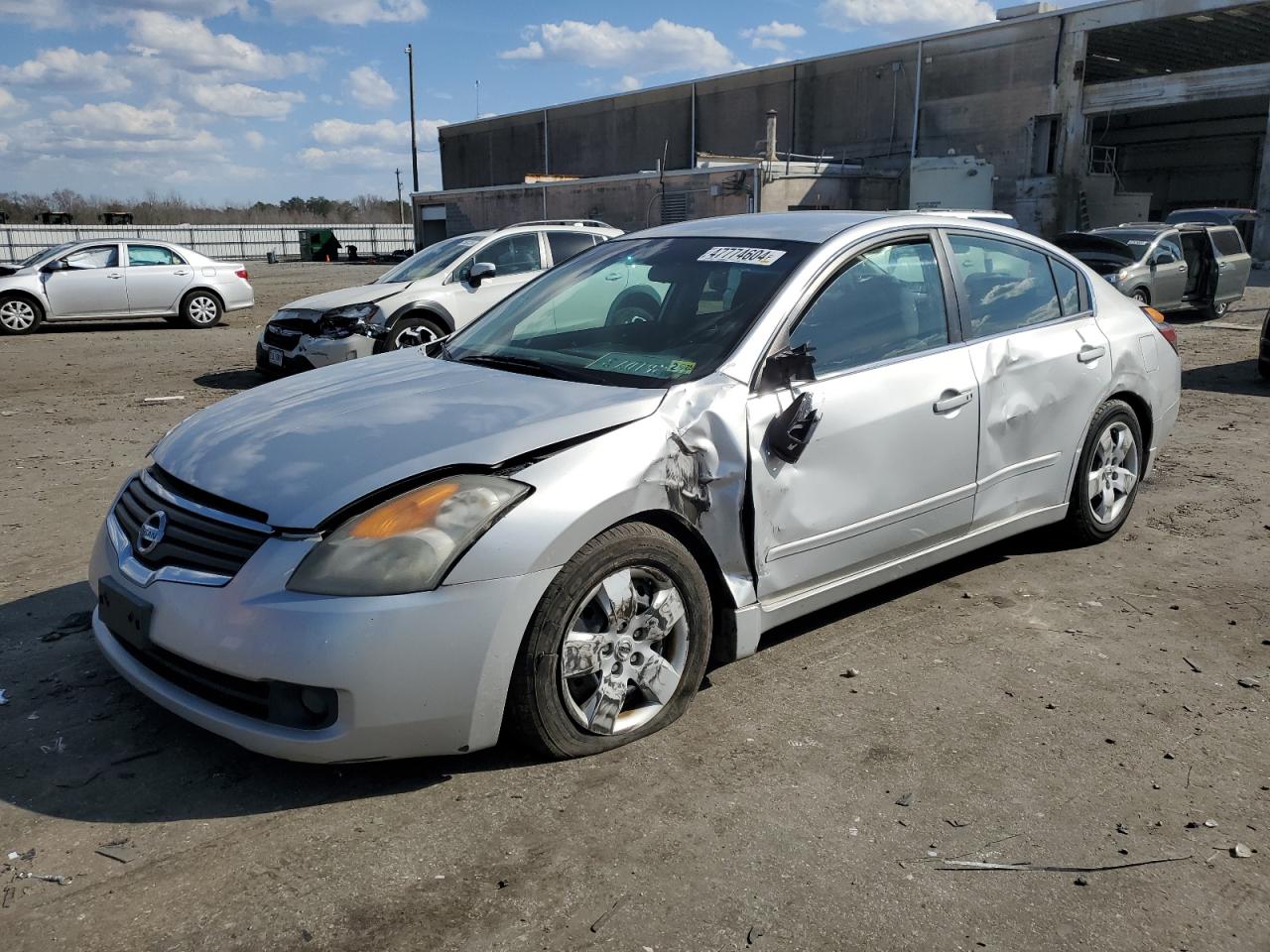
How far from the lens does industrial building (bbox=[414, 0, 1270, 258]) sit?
35.2 meters

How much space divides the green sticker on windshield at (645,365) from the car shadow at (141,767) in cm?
133

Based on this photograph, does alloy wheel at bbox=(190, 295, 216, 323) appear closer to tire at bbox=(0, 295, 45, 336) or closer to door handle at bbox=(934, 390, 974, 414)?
tire at bbox=(0, 295, 45, 336)

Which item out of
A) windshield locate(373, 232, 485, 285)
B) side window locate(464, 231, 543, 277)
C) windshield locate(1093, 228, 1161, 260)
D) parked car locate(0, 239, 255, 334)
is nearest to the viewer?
windshield locate(373, 232, 485, 285)

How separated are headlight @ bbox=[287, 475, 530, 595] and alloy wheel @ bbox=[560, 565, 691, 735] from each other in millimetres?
427

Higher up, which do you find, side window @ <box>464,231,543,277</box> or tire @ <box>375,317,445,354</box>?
side window @ <box>464,231,543,277</box>

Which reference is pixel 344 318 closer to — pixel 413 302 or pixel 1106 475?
pixel 413 302

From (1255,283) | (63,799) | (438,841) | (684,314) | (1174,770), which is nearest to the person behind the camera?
(438,841)

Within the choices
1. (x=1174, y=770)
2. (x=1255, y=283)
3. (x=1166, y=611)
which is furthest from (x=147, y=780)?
(x=1255, y=283)

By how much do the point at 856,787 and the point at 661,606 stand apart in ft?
2.60

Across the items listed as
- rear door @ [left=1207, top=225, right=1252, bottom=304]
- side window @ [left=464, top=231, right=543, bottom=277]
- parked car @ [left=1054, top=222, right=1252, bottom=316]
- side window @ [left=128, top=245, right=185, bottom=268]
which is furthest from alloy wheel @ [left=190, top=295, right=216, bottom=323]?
rear door @ [left=1207, top=225, right=1252, bottom=304]

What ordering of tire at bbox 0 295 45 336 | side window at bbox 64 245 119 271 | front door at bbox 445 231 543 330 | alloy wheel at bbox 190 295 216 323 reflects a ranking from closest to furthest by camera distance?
front door at bbox 445 231 543 330
tire at bbox 0 295 45 336
side window at bbox 64 245 119 271
alloy wheel at bbox 190 295 216 323

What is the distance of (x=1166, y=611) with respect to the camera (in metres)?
4.53

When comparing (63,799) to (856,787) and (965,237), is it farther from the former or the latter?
(965,237)

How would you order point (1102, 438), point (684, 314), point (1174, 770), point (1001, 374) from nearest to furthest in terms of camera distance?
point (1174, 770), point (684, 314), point (1001, 374), point (1102, 438)
